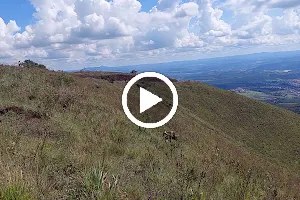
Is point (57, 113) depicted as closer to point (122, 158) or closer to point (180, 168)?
point (122, 158)

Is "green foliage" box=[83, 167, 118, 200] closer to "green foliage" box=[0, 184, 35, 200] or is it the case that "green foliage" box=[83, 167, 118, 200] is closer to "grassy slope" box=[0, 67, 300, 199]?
"grassy slope" box=[0, 67, 300, 199]

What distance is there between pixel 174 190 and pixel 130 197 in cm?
106

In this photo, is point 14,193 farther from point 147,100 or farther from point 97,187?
point 147,100

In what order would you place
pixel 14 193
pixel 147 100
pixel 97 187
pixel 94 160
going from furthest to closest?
pixel 147 100 < pixel 94 160 < pixel 97 187 < pixel 14 193

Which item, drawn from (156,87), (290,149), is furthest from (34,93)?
(156,87)

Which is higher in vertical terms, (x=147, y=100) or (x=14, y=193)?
(x=147, y=100)

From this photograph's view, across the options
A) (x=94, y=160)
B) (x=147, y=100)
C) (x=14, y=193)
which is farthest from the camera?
(x=147, y=100)

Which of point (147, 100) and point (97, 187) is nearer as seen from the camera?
point (97, 187)

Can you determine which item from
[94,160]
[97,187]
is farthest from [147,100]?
[97,187]

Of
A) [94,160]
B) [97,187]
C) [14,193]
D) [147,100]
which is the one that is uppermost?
[147,100]

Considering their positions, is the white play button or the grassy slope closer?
the grassy slope

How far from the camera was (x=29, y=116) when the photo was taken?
10961 mm

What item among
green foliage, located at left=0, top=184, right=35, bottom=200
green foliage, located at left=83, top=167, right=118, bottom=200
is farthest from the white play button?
green foliage, located at left=0, top=184, right=35, bottom=200

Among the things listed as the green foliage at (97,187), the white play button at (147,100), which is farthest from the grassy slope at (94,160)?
the white play button at (147,100)
